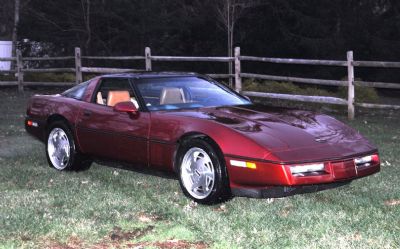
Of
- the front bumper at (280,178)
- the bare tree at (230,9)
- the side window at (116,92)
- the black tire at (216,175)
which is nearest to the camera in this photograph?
the front bumper at (280,178)

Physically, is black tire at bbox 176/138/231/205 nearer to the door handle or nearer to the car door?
the car door

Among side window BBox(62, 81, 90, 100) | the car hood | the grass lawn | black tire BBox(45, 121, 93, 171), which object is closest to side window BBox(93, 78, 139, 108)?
side window BBox(62, 81, 90, 100)

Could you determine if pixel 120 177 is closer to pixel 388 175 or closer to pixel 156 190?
pixel 156 190

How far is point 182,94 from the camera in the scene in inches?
253

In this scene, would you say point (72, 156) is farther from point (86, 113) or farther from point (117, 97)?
point (117, 97)

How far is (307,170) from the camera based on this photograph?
4.93 metres

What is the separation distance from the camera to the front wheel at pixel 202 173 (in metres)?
5.20

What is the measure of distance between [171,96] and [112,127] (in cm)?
72

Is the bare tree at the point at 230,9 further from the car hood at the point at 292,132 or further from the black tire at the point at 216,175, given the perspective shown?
the black tire at the point at 216,175

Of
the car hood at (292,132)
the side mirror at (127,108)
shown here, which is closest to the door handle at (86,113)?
the side mirror at (127,108)

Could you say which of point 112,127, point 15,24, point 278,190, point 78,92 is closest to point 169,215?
point 278,190

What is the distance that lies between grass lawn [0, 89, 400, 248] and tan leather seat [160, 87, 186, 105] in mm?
899

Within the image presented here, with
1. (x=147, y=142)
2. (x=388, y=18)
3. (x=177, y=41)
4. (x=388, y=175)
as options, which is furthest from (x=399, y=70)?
(x=147, y=142)

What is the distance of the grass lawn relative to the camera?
4.36 m
